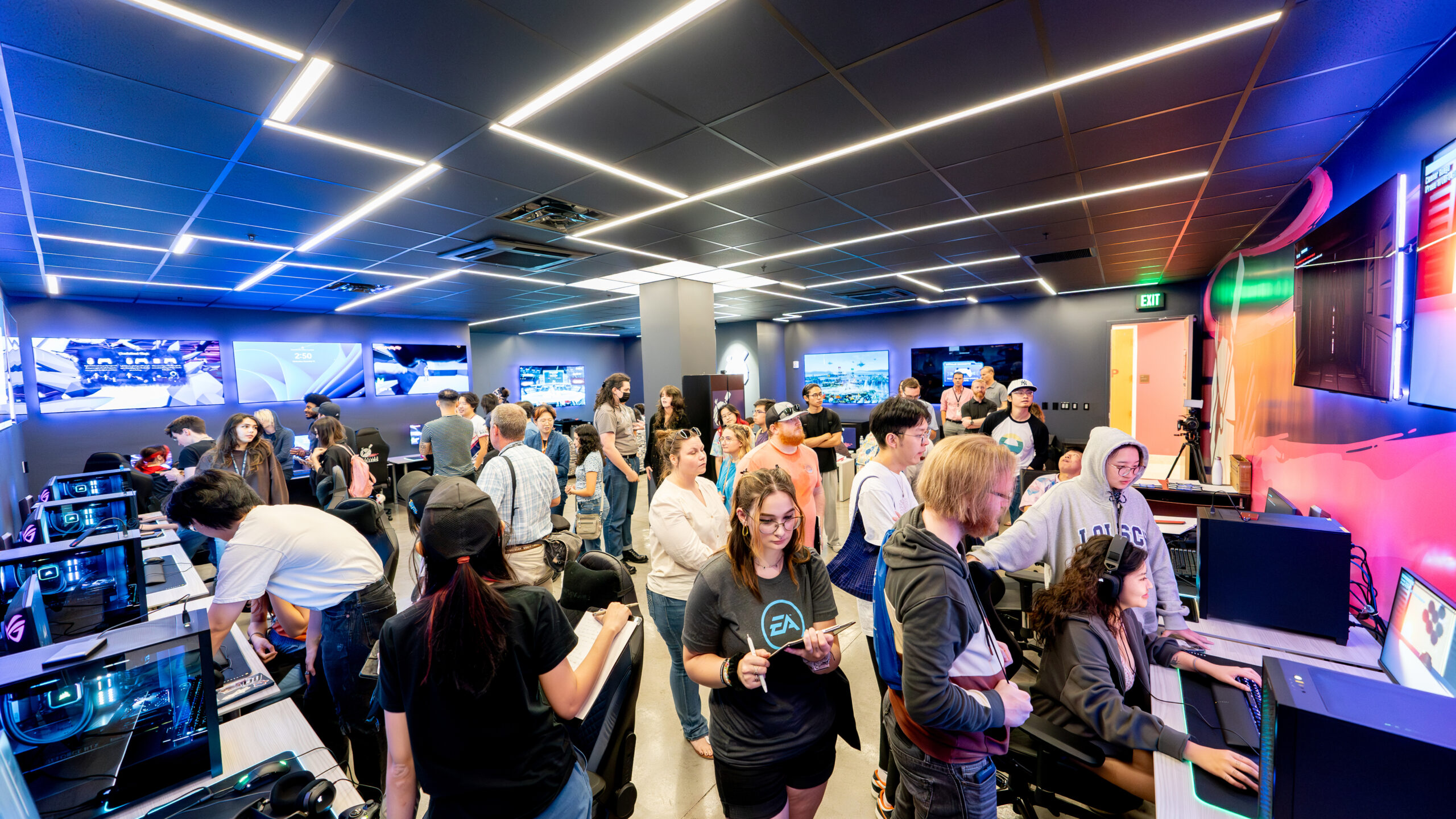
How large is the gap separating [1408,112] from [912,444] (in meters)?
2.60

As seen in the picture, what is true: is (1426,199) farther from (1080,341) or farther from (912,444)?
(1080,341)

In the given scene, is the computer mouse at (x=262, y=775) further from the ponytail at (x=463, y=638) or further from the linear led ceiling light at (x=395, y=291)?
the linear led ceiling light at (x=395, y=291)

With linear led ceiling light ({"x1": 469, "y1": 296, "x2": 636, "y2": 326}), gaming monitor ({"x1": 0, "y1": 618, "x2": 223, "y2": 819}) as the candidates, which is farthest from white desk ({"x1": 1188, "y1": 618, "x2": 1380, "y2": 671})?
linear led ceiling light ({"x1": 469, "y1": 296, "x2": 636, "y2": 326})

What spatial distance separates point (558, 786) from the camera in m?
1.25

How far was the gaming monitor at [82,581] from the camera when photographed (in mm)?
1863

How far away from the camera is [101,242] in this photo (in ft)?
14.8

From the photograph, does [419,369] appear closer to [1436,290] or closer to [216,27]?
[216,27]

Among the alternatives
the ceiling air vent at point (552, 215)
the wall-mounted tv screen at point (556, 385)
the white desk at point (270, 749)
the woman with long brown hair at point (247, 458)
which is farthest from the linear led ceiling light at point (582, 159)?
the wall-mounted tv screen at point (556, 385)

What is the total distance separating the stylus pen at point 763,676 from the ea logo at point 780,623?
0.04 meters

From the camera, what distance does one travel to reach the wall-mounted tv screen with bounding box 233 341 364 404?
8484 mm

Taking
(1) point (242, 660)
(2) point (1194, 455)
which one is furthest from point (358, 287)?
(2) point (1194, 455)

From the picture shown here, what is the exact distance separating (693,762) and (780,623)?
137cm

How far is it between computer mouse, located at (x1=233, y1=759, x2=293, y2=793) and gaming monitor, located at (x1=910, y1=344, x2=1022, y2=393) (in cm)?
1003

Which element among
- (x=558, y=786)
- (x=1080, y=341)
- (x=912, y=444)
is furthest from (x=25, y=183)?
(x=1080, y=341)
